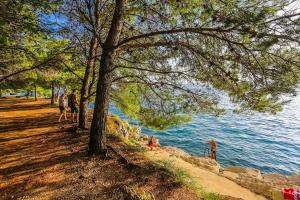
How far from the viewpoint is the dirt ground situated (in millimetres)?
4773

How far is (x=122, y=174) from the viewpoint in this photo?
5676mm

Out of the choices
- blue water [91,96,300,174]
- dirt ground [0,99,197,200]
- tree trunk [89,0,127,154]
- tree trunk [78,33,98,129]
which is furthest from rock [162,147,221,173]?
tree trunk [89,0,127,154]

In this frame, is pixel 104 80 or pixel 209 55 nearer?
pixel 209 55

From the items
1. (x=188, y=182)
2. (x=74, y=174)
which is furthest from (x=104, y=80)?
(x=188, y=182)

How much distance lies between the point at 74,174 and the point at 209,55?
4.43m

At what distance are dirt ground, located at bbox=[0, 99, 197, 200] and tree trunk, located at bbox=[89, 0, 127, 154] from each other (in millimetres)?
577

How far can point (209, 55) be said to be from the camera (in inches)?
207

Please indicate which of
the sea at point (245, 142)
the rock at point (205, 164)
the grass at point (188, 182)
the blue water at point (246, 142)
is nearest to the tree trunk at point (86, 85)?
the grass at point (188, 182)

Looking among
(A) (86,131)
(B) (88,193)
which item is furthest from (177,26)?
(A) (86,131)

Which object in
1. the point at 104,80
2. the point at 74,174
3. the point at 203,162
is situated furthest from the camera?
the point at 203,162

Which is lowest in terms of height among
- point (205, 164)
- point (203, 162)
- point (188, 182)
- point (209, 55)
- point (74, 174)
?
point (203, 162)

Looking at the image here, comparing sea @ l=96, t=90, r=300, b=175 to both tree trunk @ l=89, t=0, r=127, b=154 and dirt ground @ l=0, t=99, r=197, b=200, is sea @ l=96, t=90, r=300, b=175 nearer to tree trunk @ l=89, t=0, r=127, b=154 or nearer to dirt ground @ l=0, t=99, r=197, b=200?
dirt ground @ l=0, t=99, r=197, b=200

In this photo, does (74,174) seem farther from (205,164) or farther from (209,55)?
(205,164)

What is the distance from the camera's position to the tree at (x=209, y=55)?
4.41m
